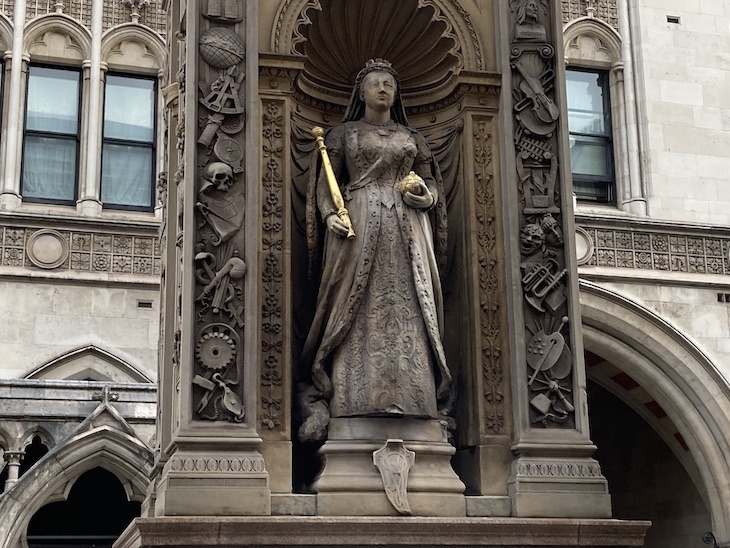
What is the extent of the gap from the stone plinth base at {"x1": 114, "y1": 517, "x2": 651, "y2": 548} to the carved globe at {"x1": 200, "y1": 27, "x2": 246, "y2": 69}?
9.82ft

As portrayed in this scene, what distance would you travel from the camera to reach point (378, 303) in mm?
9109

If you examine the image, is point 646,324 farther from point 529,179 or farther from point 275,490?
point 275,490

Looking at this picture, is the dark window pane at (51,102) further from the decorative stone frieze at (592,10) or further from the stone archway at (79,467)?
the decorative stone frieze at (592,10)

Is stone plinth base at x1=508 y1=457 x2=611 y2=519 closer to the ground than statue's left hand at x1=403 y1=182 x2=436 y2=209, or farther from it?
closer to the ground

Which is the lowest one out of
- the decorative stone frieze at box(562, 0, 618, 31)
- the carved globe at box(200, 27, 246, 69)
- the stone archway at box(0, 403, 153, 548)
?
the stone archway at box(0, 403, 153, 548)

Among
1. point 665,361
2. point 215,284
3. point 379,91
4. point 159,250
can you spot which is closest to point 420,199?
point 379,91

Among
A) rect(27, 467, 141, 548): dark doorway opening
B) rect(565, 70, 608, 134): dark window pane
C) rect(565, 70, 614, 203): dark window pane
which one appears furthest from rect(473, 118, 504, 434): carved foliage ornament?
rect(565, 70, 608, 134): dark window pane

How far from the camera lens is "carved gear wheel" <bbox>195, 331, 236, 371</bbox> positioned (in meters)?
8.66

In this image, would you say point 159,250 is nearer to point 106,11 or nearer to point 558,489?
point 106,11

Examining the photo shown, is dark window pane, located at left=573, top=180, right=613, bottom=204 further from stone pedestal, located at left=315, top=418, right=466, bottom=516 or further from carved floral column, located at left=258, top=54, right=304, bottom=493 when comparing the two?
stone pedestal, located at left=315, top=418, right=466, bottom=516

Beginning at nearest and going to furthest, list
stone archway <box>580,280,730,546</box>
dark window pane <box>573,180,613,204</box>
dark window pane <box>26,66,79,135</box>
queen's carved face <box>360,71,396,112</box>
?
queen's carved face <box>360,71,396,112</box>, stone archway <box>580,280,730,546</box>, dark window pane <box>26,66,79,135</box>, dark window pane <box>573,180,613,204</box>

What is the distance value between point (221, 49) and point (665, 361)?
13829 mm

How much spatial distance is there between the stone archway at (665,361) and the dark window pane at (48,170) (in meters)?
7.93

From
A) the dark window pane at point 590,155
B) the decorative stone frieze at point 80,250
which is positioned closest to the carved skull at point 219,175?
the decorative stone frieze at point 80,250
